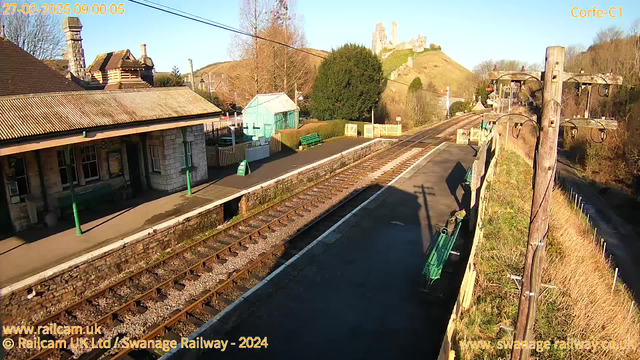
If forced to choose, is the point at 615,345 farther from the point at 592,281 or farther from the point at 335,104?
→ the point at 335,104

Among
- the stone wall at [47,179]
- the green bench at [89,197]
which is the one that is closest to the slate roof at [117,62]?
the stone wall at [47,179]

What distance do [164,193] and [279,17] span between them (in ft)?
97.9

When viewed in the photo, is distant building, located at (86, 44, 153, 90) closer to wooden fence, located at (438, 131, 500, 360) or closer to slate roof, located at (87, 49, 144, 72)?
slate roof, located at (87, 49, 144, 72)

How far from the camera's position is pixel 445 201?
16203 mm

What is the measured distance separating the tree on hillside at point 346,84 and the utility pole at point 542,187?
29918 mm

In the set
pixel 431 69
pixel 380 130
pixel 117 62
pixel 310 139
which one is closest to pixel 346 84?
pixel 380 130

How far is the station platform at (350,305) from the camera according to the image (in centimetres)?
746

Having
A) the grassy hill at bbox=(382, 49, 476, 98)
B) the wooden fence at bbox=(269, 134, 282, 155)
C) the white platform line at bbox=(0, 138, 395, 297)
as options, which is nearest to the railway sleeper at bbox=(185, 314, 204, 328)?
the white platform line at bbox=(0, 138, 395, 297)

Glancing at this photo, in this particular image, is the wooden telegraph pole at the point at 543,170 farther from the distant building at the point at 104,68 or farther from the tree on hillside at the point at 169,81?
the tree on hillside at the point at 169,81

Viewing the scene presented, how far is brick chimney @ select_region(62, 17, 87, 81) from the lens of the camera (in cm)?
1934

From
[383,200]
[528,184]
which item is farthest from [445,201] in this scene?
[528,184]

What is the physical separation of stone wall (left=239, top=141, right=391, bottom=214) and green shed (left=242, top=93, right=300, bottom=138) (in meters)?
5.26

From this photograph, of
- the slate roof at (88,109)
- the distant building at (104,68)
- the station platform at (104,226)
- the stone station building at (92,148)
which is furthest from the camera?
the distant building at (104,68)

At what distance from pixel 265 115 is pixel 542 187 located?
2242 cm
